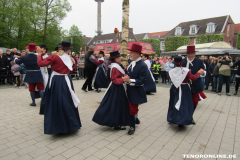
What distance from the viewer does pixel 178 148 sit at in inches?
128

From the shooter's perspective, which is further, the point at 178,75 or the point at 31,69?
the point at 31,69

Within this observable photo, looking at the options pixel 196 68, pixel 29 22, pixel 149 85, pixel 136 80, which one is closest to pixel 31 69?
pixel 136 80

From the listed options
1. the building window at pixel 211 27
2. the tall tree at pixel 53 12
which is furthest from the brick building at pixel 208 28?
the tall tree at pixel 53 12

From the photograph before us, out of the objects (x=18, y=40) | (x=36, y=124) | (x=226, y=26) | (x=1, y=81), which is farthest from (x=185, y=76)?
(x=226, y=26)

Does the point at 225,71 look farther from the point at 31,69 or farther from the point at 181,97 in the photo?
the point at 31,69

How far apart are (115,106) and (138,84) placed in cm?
73

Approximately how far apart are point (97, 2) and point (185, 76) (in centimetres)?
7258

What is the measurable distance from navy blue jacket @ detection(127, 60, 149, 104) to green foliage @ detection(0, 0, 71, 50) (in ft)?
78.8

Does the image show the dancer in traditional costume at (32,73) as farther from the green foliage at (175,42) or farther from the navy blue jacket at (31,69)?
the green foliage at (175,42)

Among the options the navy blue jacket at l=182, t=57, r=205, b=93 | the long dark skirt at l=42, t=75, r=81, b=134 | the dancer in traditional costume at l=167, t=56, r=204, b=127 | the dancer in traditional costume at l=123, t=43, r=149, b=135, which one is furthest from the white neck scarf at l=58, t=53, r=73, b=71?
the navy blue jacket at l=182, t=57, r=205, b=93

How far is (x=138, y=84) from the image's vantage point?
3.54 metres

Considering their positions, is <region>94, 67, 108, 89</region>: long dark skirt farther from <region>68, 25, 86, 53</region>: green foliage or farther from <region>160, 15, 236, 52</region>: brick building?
<region>68, 25, 86, 53</region>: green foliage

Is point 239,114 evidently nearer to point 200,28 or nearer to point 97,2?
point 200,28

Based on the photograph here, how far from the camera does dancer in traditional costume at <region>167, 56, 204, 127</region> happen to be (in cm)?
392
